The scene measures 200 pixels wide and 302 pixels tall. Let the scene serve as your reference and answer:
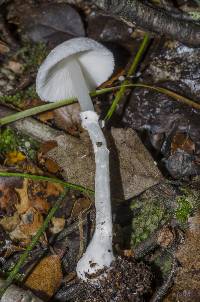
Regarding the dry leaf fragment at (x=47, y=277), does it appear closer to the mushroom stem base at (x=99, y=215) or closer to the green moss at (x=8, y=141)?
the mushroom stem base at (x=99, y=215)

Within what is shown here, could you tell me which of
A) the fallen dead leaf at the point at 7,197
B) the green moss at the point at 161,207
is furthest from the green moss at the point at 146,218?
the fallen dead leaf at the point at 7,197

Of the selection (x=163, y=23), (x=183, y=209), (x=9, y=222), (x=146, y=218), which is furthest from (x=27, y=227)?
(x=163, y=23)

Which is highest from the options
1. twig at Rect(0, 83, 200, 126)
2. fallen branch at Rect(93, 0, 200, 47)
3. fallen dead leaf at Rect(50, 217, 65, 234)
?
fallen branch at Rect(93, 0, 200, 47)

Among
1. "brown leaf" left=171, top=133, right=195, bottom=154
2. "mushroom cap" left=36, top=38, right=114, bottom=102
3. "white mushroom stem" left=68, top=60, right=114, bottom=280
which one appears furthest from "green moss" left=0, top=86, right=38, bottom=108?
"brown leaf" left=171, top=133, right=195, bottom=154

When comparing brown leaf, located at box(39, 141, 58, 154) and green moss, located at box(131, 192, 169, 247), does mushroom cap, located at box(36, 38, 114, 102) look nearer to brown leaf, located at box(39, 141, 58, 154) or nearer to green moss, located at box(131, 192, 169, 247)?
brown leaf, located at box(39, 141, 58, 154)

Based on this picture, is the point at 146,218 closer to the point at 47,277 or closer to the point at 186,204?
the point at 186,204

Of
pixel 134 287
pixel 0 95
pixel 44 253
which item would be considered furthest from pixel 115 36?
pixel 134 287
